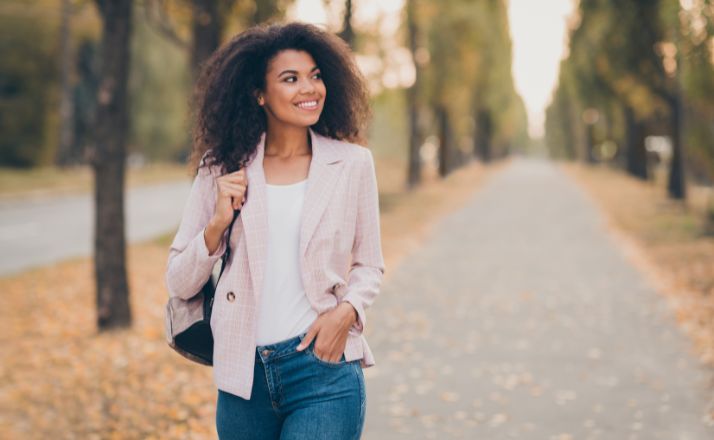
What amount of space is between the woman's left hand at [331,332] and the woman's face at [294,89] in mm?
599

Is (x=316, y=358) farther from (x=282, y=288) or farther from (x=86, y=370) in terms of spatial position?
(x=86, y=370)

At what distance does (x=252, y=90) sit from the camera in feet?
8.91

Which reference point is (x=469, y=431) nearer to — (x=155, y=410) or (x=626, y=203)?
(x=155, y=410)

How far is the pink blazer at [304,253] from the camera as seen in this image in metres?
2.46

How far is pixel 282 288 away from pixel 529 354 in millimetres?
5239

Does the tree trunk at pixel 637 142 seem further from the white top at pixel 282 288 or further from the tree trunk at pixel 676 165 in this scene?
the white top at pixel 282 288

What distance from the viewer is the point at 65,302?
1029cm

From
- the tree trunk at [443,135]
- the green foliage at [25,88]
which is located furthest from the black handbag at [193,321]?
the green foliage at [25,88]

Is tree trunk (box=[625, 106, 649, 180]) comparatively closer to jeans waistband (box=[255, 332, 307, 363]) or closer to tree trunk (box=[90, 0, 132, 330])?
tree trunk (box=[90, 0, 132, 330])

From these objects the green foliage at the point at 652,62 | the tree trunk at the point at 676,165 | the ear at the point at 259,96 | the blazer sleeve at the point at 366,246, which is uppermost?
the green foliage at the point at 652,62

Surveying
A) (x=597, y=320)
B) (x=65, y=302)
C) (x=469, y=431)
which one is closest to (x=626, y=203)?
(x=597, y=320)

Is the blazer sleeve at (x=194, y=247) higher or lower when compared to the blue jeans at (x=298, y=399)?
higher

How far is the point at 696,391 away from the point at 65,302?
286 inches

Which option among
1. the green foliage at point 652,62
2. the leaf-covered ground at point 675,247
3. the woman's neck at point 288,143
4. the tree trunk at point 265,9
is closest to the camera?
the woman's neck at point 288,143
